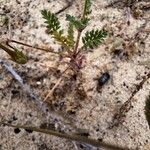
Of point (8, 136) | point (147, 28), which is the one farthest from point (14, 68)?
point (147, 28)

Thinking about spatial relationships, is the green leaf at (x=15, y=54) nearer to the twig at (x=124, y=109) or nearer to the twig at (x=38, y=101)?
the twig at (x=38, y=101)

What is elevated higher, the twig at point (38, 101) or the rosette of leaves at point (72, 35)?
the rosette of leaves at point (72, 35)

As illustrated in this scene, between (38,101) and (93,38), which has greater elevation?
(93,38)

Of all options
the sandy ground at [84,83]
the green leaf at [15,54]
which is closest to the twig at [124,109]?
the sandy ground at [84,83]

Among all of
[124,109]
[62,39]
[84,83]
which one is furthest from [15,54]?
[124,109]

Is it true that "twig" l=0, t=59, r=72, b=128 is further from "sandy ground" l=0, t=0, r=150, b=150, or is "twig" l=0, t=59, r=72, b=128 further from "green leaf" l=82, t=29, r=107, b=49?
"green leaf" l=82, t=29, r=107, b=49

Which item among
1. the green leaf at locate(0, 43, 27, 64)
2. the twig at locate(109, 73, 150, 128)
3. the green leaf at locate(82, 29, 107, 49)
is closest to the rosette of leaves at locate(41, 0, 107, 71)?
the green leaf at locate(82, 29, 107, 49)

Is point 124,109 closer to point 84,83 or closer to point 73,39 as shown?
point 84,83
